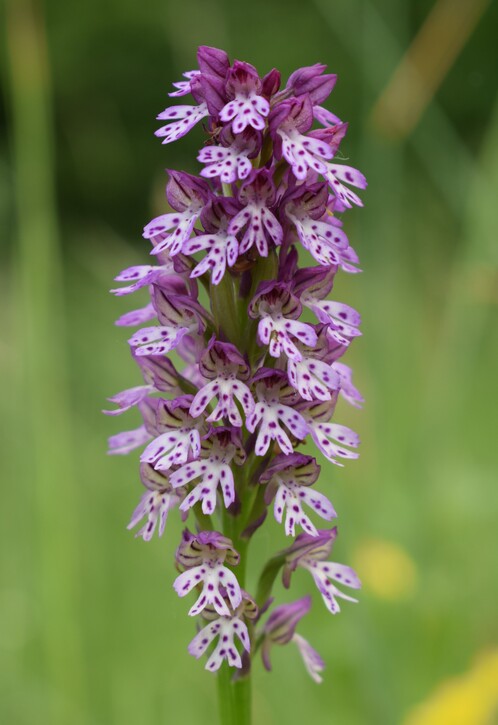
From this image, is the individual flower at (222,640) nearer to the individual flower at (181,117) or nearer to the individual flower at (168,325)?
the individual flower at (168,325)

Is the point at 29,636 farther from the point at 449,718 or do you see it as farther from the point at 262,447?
the point at 262,447

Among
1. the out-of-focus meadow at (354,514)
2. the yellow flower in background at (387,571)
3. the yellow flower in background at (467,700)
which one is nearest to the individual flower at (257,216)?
the out-of-focus meadow at (354,514)

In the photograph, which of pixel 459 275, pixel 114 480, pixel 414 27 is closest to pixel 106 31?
pixel 414 27

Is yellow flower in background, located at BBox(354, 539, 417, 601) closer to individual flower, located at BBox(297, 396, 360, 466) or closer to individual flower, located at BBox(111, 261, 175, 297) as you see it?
individual flower, located at BBox(297, 396, 360, 466)

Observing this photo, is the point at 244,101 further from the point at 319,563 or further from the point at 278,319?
the point at 319,563

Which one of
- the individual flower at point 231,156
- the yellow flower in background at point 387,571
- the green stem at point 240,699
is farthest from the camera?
the yellow flower in background at point 387,571

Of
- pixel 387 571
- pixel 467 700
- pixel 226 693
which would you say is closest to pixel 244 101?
pixel 226 693
